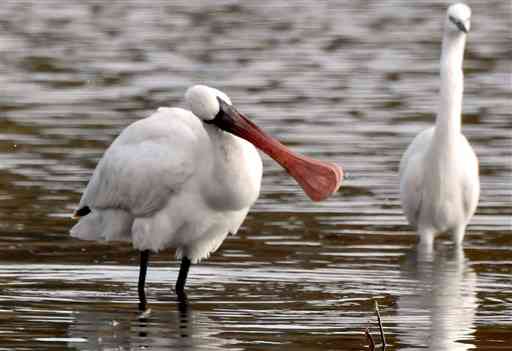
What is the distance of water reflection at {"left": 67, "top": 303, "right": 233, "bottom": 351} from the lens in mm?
10508

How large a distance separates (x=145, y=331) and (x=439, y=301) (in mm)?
2222

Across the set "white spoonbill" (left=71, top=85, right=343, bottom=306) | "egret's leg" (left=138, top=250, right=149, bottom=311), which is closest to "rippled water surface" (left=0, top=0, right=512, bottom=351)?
"egret's leg" (left=138, top=250, right=149, bottom=311)

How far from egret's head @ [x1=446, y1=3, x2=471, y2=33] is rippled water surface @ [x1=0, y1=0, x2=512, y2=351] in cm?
171

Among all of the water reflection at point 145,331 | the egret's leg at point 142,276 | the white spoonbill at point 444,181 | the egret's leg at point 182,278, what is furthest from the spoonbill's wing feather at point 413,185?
the water reflection at point 145,331

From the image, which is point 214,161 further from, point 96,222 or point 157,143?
point 96,222

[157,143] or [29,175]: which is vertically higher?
[157,143]

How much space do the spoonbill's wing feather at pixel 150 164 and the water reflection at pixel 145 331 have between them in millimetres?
796

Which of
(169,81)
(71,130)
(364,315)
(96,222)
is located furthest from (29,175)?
(169,81)

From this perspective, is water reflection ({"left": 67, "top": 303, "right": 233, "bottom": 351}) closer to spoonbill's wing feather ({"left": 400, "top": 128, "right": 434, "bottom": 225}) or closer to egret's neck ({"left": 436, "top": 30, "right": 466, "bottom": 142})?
spoonbill's wing feather ({"left": 400, "top": 128, "right": 434, "bottom": 225})

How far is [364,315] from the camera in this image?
37.7 ft

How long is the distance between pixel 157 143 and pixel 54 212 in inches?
158

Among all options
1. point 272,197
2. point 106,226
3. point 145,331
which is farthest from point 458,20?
point 145,331

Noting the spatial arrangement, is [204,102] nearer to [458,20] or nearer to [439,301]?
[439,301]

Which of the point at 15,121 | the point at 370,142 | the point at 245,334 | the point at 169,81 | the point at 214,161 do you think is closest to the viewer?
the point at 245,334
